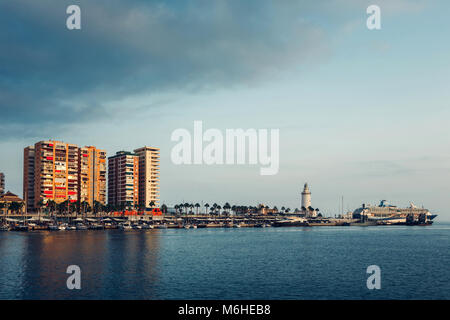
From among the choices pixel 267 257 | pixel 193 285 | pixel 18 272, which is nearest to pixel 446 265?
pixel 267 257

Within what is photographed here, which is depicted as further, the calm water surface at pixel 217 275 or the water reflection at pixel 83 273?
the calm water surface at pixel 217 275

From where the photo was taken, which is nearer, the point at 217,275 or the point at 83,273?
the point at 83,273

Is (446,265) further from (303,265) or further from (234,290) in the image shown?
(234,290)

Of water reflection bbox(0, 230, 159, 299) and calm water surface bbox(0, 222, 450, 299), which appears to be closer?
water reflection bbox(0, 230, 159, 299)

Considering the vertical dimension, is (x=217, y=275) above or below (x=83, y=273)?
below

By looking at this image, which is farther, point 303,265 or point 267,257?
point 267,257
